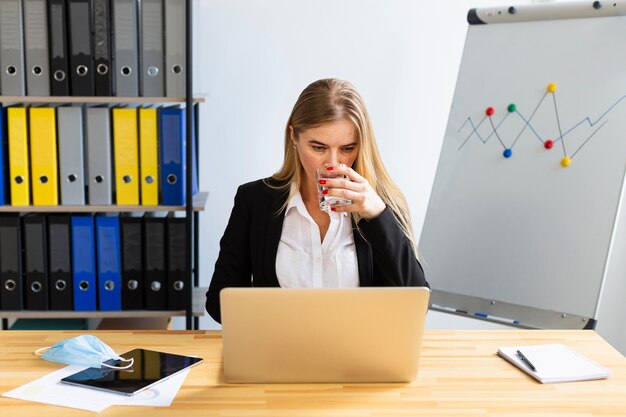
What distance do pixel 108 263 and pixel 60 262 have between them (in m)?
0.18

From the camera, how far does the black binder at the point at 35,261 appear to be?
8.91 feet

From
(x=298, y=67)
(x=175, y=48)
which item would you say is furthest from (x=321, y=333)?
(x=298, y=67)

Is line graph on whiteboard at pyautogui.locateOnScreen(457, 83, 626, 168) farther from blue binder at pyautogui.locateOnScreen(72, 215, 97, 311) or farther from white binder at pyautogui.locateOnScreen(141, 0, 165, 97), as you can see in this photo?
blue binder at pyautogui.locateOnScreen(72, 215, 97, 311)

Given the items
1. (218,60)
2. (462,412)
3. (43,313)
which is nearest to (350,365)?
(462,412)

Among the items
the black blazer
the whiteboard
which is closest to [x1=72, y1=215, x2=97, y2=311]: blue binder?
the black blazer

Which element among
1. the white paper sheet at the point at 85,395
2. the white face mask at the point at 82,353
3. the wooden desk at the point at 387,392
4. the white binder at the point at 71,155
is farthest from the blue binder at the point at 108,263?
the white paper sheet at the point at 85,395

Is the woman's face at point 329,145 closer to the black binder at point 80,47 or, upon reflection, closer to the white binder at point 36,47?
the black binder at point 80,47

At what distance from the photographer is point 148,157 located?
8.77 ft

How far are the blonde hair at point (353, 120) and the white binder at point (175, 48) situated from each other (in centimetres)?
76

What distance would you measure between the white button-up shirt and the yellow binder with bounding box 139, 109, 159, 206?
2.69ft

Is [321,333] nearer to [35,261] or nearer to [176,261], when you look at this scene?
[176,261]

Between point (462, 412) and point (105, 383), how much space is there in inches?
27.4

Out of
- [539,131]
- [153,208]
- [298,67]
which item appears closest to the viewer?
[539,131]

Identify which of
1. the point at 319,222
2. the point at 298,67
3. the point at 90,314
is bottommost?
the point at 90,314
